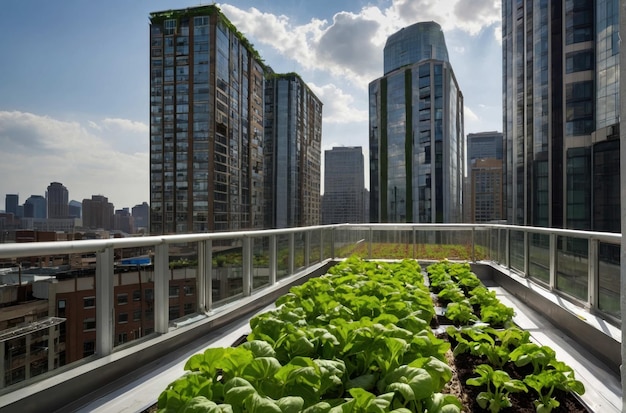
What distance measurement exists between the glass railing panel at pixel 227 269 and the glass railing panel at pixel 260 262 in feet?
1.11

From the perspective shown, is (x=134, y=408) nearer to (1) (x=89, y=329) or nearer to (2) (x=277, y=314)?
(1) (x=89, y=329)

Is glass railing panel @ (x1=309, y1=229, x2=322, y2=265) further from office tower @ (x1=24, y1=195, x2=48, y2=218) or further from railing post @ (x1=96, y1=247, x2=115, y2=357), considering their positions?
office tower @ (x1=24, y1=195, x2=48, y2=218)

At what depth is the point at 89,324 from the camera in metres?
2.87

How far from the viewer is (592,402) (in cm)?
252

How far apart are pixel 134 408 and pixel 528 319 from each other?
492 cm

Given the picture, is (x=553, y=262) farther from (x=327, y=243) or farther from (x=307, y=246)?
(x=327, y=243)

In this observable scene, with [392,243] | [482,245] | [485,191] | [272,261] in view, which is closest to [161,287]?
[272,261]

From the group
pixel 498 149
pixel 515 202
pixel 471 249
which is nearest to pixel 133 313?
pixel 471 249

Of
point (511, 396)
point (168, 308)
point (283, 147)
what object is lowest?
point (511, 396)

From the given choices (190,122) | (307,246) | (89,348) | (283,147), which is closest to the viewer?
(89,348)

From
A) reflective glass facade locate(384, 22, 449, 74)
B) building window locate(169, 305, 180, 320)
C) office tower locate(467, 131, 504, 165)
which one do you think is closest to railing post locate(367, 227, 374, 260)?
building window locate(169, 305, 180, 320)

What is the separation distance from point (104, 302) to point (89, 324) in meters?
0.19

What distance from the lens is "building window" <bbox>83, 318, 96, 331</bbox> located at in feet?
9.29

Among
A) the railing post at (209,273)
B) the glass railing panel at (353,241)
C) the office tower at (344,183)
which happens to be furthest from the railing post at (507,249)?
the office tower at (344,183)
